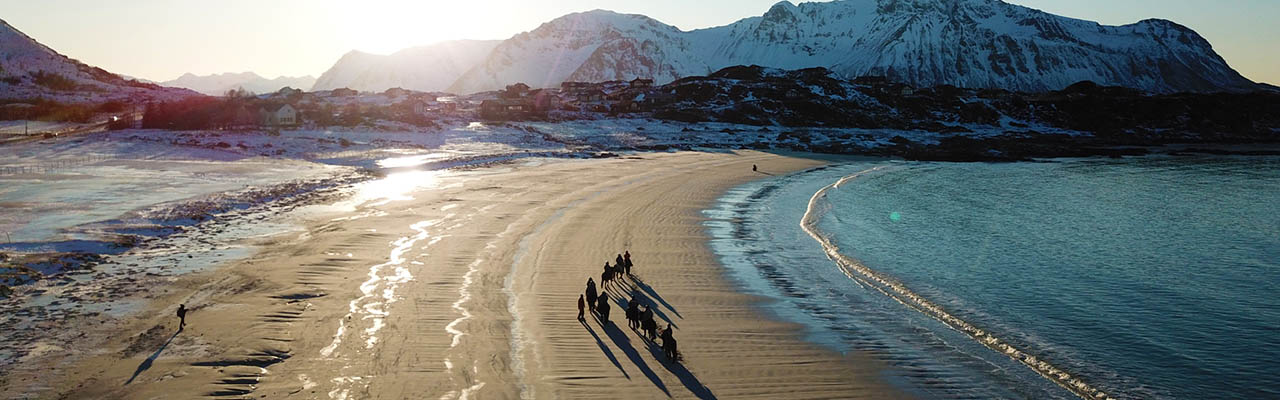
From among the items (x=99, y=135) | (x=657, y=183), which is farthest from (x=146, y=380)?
(x=99, y=135)

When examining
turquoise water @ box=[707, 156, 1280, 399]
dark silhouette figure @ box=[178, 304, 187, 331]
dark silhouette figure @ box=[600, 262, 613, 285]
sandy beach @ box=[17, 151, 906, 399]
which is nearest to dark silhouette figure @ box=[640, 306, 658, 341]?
sandy beach @ box=[17, 151, 906, 399]

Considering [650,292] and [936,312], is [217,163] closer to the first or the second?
[650,292]

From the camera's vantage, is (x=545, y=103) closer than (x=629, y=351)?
No

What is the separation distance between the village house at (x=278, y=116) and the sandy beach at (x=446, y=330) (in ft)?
216

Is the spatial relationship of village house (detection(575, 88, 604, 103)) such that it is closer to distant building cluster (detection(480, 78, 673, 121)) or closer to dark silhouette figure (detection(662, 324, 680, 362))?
distant building cluster (detection(480, 78, 673, 121))

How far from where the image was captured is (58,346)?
15.2 meters

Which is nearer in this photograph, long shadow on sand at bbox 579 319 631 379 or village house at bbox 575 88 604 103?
long shadow on sand at bbox 579 319 631 379

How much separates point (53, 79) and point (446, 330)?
192 m

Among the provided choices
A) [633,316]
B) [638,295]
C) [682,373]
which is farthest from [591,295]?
[682,373]

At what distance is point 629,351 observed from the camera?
16.2 metres

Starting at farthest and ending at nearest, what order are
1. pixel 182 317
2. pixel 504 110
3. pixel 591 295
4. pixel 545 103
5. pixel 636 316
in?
pixel 545 103 → pixel 504 110 → pixel 591 295 → pixel 636 316 → pixel 182 317

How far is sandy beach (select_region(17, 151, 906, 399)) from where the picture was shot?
545 inches

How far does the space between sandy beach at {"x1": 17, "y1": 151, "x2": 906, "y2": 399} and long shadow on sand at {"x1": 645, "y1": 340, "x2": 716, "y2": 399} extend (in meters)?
0.04

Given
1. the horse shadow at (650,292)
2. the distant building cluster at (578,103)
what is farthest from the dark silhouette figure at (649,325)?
the distant building cluster at (578,103)
